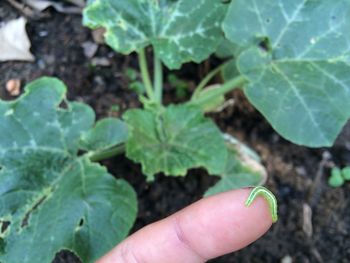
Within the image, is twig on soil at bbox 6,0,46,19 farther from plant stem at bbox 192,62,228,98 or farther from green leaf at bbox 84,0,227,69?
plant stem at bbox 192,62,228,98

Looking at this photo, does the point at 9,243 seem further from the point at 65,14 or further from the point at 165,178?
the point at 65,14

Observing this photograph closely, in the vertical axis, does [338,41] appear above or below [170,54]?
above

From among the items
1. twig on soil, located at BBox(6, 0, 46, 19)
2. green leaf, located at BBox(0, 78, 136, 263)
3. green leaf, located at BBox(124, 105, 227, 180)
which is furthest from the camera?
twig on soil, located at BBox(6, 0, 46, 19)

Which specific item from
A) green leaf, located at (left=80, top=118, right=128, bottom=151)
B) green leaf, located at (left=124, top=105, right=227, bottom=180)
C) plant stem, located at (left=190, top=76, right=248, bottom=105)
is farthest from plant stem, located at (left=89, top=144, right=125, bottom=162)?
plant stem, located at (left=190, top=76, right=248, bottom=105)

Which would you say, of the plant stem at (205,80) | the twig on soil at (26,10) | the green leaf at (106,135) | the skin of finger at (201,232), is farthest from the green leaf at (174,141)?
the twig on soil at (26,10)

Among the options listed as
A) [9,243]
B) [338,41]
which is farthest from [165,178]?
[338,41]
